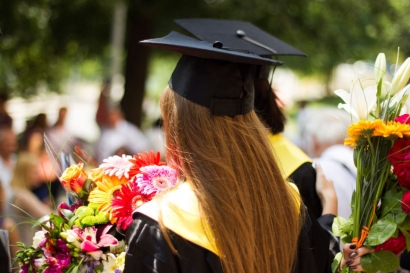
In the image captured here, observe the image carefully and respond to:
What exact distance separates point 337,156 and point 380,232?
1.49 m

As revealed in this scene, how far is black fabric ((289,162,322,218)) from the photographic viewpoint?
263cm

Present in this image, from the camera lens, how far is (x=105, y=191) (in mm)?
2004

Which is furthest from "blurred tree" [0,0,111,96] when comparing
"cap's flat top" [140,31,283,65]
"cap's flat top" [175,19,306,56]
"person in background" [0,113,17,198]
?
"cap's flat top" [140,31,283,65]

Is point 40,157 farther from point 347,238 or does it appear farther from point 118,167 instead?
point 347,238

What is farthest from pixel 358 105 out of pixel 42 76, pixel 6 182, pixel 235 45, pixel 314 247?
pixel 42 76

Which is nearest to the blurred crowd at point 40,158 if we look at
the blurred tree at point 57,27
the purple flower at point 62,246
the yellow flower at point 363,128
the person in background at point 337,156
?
the purple flower at point 62,246

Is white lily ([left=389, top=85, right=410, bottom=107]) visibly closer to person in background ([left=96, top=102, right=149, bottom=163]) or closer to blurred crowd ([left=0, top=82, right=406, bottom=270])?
blurred crowd ([left=0, top=82, right=406, bottom=270])

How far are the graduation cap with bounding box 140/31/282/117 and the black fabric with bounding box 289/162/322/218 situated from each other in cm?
83

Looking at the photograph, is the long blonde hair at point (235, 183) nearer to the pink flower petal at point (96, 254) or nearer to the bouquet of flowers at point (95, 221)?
the bouquet of flowers at point (95, 221)

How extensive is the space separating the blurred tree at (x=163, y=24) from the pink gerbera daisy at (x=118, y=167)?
5.49 m

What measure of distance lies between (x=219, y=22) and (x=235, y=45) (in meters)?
0.50

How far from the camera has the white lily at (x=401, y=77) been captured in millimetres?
2106

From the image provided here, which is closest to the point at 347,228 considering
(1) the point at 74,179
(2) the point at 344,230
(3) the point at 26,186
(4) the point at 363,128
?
(2) the point at 344,230

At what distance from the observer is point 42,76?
12.9 metres
